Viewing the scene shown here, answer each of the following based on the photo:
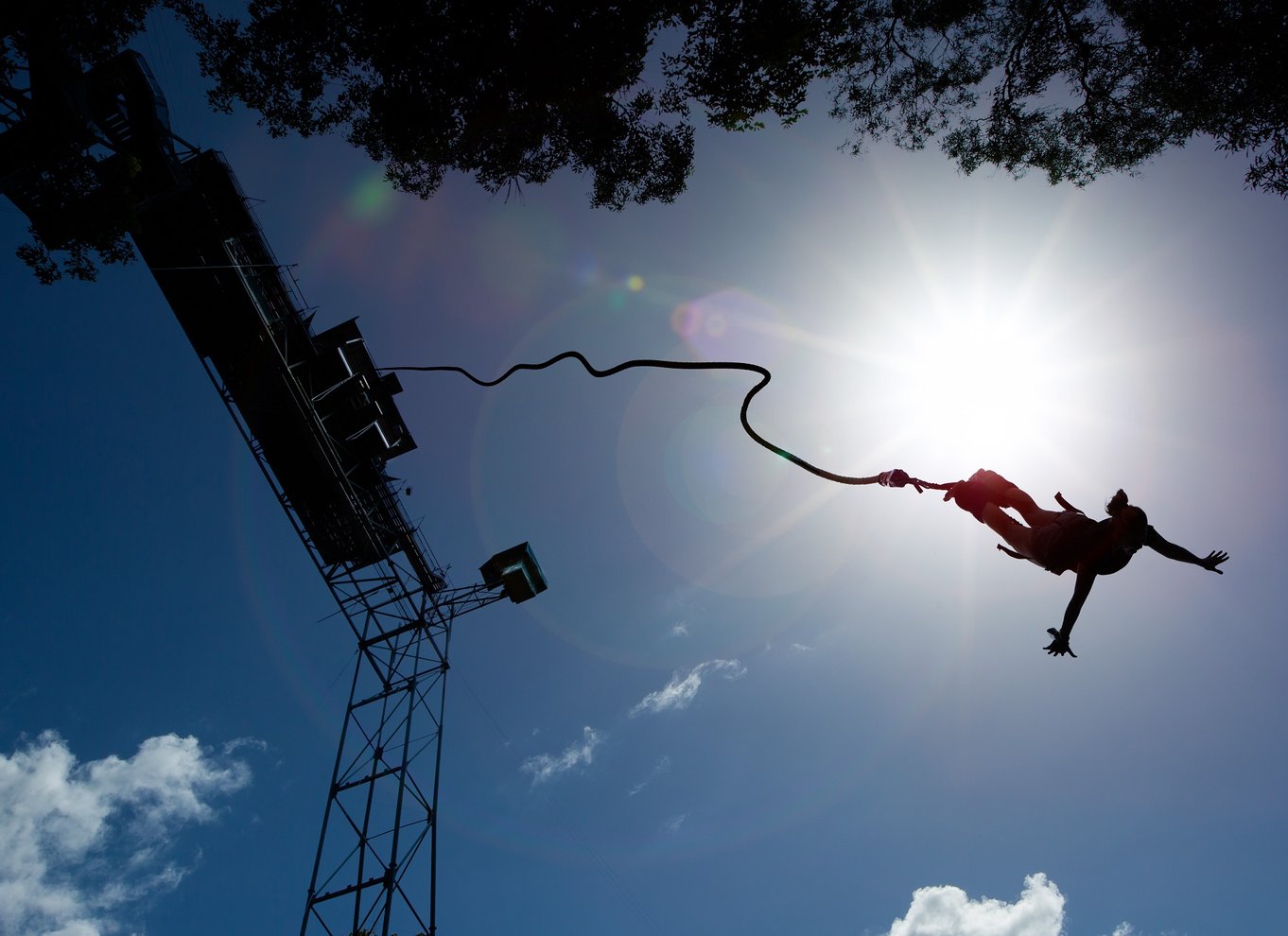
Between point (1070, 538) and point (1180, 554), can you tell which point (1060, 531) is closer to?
point (1070, 538)

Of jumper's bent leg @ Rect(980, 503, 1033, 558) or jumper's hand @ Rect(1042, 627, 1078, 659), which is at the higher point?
jumper's bent leg @ Rect(980, 503, 1033, 558)

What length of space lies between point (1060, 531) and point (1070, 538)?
76mm

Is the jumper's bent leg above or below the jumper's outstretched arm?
above

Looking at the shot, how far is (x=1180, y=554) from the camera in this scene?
3736 mm

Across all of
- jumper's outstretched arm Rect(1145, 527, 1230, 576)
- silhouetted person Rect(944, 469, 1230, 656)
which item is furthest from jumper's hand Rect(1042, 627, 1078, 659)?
jumper's outstretched arm Rect(1145, 527, 1230, 576)

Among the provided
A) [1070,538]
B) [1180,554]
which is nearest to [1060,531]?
[1070,538]

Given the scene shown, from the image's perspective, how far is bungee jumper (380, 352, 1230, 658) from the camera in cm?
351

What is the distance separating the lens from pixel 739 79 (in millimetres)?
9000

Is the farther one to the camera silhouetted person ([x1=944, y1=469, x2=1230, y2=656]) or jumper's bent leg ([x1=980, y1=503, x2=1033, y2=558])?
jumper's bent leg ([x1=980, y1=503, x2=1033, y2=558])

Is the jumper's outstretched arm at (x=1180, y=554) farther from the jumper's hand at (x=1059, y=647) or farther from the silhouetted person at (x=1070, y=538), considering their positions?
the jumper's hand at (x=1059, y=647)

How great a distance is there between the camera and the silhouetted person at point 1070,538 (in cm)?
349

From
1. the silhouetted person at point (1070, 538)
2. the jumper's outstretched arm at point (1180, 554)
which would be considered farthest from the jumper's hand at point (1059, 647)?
the jumper's outstretched arm at point (1180, 554)

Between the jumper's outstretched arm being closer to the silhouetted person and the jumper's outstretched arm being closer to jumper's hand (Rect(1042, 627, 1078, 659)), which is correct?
the silhouetted person

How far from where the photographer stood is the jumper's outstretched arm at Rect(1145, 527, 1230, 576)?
3719 millimetres
